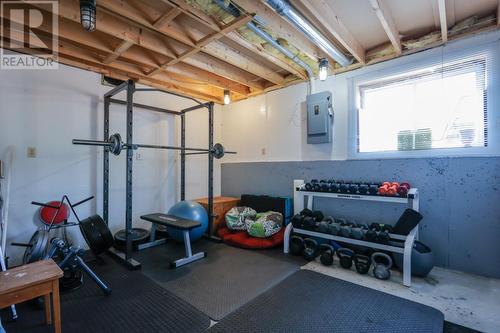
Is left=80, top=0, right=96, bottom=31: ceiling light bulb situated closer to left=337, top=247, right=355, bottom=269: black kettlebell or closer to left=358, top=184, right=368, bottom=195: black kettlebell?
left=358, top=184, right=368, bottom=195: black kettlebell

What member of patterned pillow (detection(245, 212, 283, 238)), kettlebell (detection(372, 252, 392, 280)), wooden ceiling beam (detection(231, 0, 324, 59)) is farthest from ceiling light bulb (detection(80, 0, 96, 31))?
kettlebell (detection(372, 252, 392, 280))

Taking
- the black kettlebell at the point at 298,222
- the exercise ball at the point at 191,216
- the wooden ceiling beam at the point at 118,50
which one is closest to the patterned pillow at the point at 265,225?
the black kettlebell at the point at 298,222

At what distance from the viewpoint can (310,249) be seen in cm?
304

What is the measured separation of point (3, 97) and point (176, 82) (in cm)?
220

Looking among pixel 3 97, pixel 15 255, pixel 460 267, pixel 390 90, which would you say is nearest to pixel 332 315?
pixel 460 267

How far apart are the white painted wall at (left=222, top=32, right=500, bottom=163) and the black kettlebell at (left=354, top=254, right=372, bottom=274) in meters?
1.42

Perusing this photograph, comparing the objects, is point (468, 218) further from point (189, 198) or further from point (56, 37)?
point (56, 37)

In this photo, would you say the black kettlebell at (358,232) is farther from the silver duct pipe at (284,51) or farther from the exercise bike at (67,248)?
the exercise bike at (67,248)

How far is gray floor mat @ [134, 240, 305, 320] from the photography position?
2.17m

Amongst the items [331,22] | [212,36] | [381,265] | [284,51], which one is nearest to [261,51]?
[284,51]

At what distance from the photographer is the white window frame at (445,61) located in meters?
2.50

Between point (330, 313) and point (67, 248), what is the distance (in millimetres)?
2474

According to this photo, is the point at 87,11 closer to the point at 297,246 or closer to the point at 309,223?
the point at 309,223

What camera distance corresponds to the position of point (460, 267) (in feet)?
8.68
